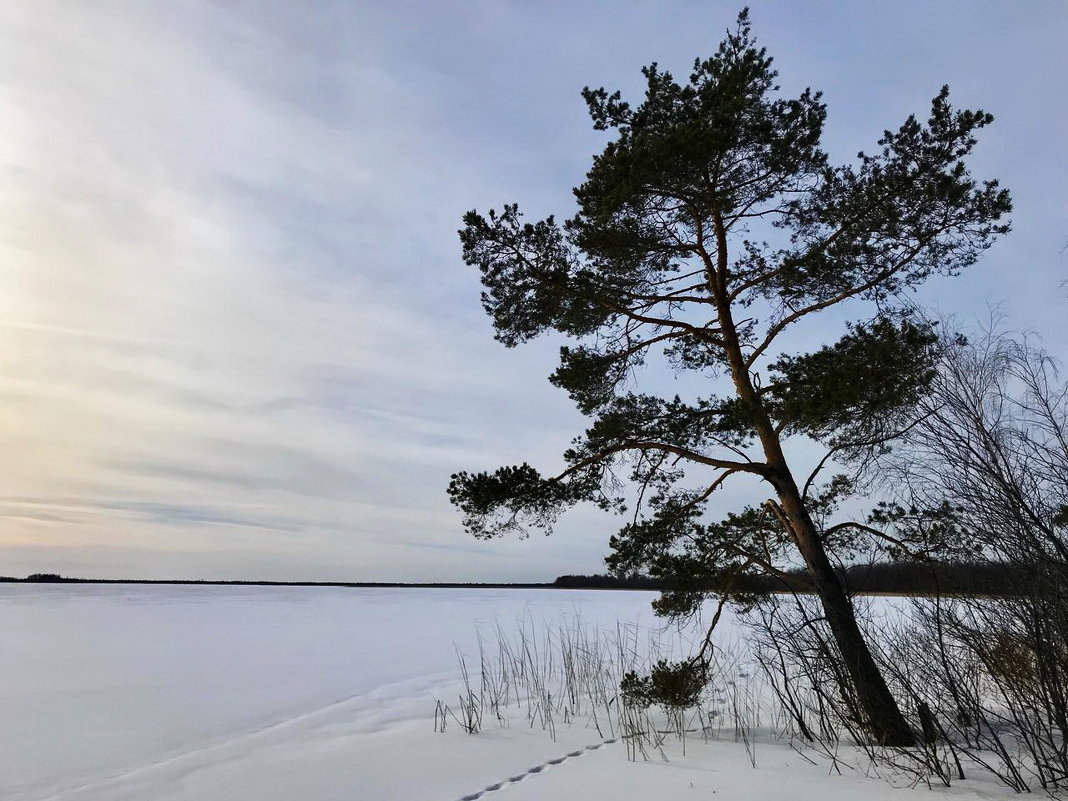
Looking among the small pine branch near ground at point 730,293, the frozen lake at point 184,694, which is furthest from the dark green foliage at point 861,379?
the frozen lake at point 184,694

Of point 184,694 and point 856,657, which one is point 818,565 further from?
point 184,694

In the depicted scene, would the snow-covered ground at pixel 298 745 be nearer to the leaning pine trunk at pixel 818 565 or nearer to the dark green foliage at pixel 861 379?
the leaning pine trunk at pixel 818 565

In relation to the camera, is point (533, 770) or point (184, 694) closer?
point (533, 770)

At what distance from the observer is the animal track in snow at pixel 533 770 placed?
5.23 m

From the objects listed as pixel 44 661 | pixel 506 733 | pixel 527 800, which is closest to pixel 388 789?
pixel 527 800

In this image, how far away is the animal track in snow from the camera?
5.23 metres

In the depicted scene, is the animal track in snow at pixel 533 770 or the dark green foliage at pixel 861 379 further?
the dark green foliage at pixel 861 379

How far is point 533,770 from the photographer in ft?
19.6

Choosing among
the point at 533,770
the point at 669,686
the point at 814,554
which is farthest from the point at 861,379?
the point at 533,770

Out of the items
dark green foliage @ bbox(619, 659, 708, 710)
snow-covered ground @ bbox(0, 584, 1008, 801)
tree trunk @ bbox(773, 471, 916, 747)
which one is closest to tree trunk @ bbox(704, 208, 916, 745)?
tree trunk @ bbox(773, 471, 916, 747)

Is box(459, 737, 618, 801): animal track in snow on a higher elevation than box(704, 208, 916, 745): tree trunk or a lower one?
lower

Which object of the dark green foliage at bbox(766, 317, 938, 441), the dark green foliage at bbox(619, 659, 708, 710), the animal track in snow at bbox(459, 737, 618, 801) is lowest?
the animal track in snow at bbox(459, 737, 618, 801)

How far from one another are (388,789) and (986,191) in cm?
848

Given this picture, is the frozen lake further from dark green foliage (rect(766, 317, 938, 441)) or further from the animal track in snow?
dark green foliage (rect(766, 317, 938, 441))
